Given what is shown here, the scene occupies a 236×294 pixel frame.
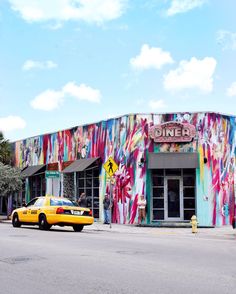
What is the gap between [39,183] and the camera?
34.1 meters

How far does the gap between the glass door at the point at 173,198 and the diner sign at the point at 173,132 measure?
2.11 m

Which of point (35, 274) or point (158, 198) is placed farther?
point (158, 198)

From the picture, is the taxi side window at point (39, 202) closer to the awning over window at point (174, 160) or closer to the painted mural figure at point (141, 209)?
the painted mural figure at point (141, 209)

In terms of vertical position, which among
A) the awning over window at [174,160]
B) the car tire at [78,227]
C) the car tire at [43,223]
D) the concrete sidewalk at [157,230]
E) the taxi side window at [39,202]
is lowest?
the concrete sidewalk at [157,230]

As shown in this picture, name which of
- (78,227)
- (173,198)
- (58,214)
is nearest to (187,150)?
(173,198)

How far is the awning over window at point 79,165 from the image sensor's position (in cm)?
2697

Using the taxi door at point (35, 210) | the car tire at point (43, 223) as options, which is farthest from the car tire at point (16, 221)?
the car tire at point (43, 223)

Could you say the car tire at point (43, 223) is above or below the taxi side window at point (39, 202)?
below

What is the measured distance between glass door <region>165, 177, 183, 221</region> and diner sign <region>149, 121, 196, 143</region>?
83.2 inches

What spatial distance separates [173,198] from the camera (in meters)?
25.2

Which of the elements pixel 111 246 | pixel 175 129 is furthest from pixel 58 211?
pixel 175 129

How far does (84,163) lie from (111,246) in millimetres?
14536

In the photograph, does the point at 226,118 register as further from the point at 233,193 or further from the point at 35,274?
the point at 35,274

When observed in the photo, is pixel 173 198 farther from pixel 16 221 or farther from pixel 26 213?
pixel 16 221
